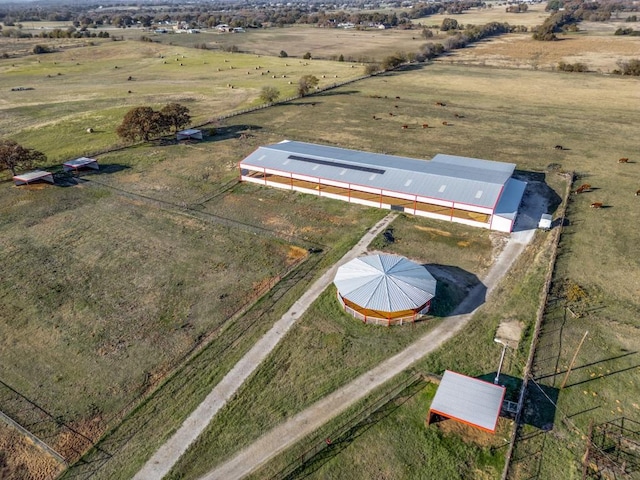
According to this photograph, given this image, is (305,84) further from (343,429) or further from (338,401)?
(343,429)

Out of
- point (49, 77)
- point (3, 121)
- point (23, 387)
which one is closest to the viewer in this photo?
point (23, 387)

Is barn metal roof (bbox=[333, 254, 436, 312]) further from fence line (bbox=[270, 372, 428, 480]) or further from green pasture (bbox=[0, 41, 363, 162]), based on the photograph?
green pasture (bbox=[0, 41, 363, 162])

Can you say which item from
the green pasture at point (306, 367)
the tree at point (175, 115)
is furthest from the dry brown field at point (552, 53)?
the green pasture at point (306, 367)

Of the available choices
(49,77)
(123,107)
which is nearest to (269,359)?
(123,107)

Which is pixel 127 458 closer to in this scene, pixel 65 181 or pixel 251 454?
pixel 251 454

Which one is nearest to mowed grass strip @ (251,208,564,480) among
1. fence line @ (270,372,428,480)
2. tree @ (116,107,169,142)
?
fence line @ (270,372,428,480)

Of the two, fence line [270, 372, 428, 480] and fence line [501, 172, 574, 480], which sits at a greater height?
fence line [501, 172, 574, 480]

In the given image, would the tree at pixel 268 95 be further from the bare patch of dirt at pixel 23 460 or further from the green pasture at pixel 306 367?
the bare patch of dirt at pixel 23 460
